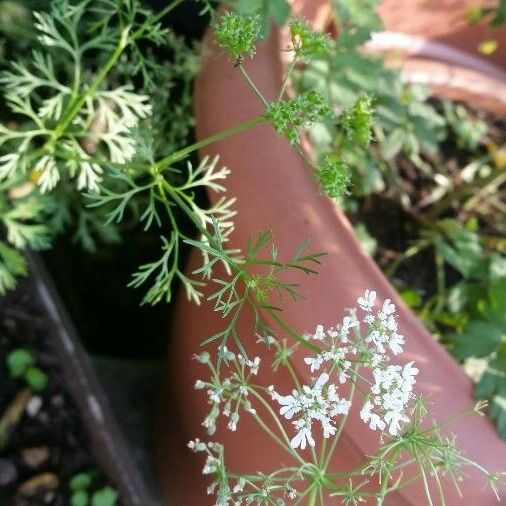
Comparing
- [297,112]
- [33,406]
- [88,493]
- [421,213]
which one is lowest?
[421,213]

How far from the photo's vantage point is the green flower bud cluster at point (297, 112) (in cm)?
83

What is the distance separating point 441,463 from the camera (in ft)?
2.81

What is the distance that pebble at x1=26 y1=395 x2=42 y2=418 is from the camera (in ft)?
4.58

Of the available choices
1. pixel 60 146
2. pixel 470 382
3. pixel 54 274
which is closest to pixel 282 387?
pixel 470 382

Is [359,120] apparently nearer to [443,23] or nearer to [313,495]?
[313,495]

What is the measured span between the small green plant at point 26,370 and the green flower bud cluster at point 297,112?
723mm

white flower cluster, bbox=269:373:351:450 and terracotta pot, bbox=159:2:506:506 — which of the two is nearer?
white flower cluster, bbox=269:373:351:450

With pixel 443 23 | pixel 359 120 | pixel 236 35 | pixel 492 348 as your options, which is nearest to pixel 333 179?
pixel 359 120

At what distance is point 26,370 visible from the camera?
1.40 meters

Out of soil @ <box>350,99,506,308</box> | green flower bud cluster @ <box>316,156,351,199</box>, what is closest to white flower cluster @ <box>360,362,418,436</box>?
green flower bud cluster @ <box>316,156,351,199</box>

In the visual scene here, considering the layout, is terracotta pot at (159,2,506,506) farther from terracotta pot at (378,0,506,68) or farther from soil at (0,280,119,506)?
terracotta pot at (378,0,506,68)

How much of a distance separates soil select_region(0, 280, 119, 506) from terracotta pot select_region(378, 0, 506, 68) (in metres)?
0.78

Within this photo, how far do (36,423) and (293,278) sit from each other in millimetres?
605

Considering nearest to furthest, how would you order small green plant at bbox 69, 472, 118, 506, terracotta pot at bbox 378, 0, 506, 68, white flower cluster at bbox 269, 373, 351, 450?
white flower cluster at bbox 269, 373, 351, 450, small green plant at bbox 69, 472, 118, 506, terracotta pot at bbox 378, 0, 506, 68
